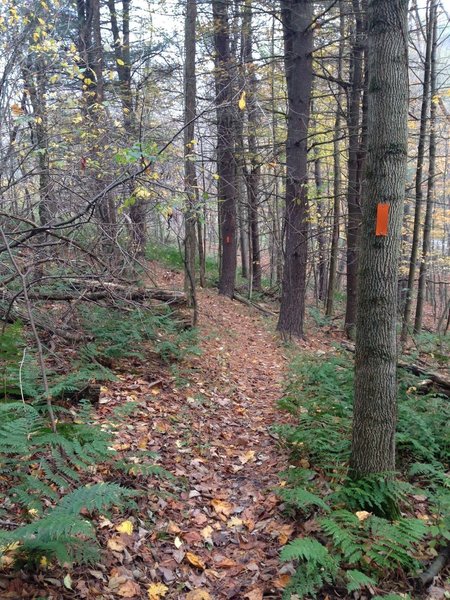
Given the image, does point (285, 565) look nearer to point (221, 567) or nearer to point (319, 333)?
point (221, 567)

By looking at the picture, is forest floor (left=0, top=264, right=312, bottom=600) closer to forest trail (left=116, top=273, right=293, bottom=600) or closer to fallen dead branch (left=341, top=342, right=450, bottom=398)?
forest trail (left=116, top=273, right=293, bottom=600)

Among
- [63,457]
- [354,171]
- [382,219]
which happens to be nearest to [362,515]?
[382,219]


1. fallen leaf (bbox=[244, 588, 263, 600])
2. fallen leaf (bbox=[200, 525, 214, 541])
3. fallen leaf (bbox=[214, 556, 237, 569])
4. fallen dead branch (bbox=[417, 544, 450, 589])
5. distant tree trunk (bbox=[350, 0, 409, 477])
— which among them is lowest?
fallen leaf (bbox=[214, 556, 237, 569])

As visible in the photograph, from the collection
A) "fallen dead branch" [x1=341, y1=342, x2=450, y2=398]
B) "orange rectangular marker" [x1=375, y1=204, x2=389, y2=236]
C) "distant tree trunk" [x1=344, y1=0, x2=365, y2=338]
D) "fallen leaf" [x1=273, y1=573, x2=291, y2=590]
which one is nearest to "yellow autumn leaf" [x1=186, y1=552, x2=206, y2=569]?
"fallen leaf" [x1=273, y1=573, x2=291, y2=590]

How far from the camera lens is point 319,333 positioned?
11.9m

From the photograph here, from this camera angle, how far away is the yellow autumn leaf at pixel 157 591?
285cm

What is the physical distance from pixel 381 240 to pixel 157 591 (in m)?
2.87

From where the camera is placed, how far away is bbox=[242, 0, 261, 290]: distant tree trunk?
8460 millimetres

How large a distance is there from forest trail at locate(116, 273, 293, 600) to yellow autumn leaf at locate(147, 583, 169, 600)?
35 millimetres

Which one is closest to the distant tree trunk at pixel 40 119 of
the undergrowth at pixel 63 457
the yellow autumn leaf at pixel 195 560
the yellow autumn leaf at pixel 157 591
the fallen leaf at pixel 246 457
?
the undergrowth at pixel 63 457

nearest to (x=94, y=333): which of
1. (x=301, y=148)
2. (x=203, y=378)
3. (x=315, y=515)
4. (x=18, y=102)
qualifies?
(x=203, y=378)

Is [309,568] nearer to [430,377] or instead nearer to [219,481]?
[219,481]

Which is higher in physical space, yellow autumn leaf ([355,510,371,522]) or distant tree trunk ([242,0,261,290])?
distant tree trunk ([242,0,261,290])

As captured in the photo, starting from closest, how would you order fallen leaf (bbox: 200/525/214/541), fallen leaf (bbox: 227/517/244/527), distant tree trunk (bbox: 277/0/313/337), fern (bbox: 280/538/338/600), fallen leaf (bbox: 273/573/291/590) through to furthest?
fern (bbox: 280/538/338/600) → fallen leaf (bbox: 273/573/291/590) → fallen leaf (bbox: 200/525/214/541) → fallen leaf (bbox: 227/517/244/527) → distant tree trunk (bbox: 277/0/313/337)
